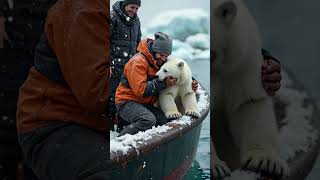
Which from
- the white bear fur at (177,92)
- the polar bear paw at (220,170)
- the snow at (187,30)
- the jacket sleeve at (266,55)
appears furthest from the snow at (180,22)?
the polar bear paw at (220,170)

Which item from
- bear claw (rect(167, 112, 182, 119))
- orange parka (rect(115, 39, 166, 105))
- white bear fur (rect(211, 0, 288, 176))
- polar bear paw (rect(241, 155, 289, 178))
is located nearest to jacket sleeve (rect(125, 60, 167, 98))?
orange parka (rect(115, 39, 166, 105))

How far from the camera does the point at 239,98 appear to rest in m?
1.80

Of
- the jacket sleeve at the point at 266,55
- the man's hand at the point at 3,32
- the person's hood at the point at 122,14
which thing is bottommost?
the jacket sleeve at the point at 266,55

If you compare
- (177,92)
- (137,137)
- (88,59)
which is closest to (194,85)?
(177,92)

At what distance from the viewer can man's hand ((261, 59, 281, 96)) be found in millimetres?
1755

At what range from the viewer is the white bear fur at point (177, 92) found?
5.58 feet

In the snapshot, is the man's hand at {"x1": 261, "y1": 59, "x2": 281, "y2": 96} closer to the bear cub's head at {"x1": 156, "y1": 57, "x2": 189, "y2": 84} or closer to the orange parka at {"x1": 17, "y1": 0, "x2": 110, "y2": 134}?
the bear cub's head at {"x1": 156, "y1": 57, "x2": 189, "y2": 84}

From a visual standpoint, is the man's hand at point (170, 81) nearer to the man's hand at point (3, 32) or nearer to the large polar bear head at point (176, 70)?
the large polar bear head at point (176, 70)

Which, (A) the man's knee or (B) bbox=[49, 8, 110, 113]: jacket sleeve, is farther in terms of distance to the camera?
(A) the man's knee

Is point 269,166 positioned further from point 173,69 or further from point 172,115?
point 173,69

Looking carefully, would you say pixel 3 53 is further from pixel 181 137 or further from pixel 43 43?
pixel 181 137

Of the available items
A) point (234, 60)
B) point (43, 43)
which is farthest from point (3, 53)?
point (234, 60)

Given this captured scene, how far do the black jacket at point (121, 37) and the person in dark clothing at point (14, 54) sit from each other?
9.9 inches

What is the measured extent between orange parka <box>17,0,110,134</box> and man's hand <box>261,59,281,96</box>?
2.08ft
